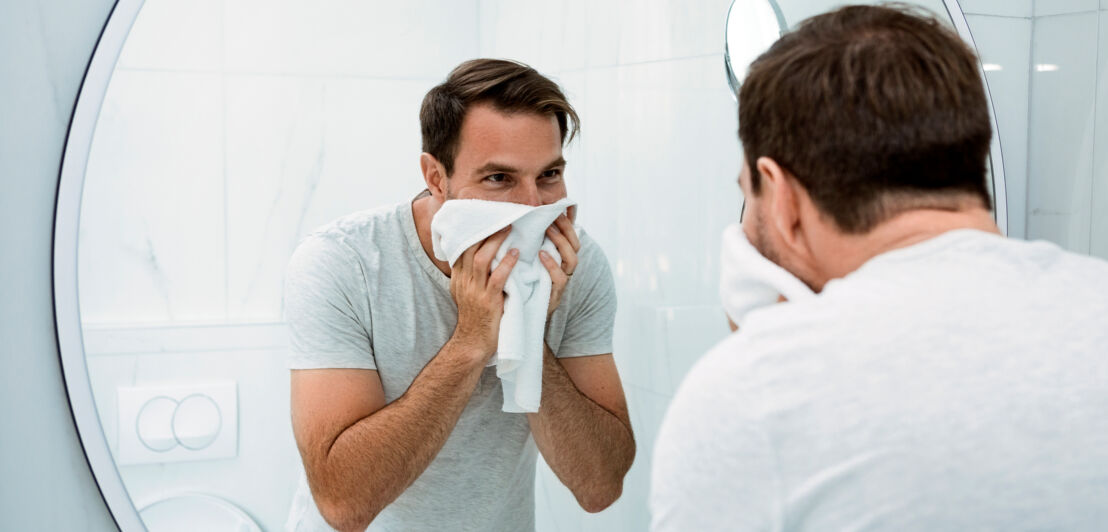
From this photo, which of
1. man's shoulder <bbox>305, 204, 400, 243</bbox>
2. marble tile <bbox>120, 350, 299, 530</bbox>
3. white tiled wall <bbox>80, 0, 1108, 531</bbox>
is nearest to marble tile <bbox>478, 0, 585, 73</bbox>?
white tiled wall <bbox>80, 0, 1108, 531</bbox>

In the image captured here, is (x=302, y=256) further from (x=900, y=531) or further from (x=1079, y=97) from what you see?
(x=1079, y=97)

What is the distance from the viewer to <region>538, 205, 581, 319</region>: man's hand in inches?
36.0

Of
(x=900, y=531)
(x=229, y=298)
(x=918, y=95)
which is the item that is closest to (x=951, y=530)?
(x=900, y=531)

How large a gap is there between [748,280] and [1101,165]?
638mm

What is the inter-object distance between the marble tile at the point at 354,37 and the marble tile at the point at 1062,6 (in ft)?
2.30

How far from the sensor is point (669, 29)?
3.35ft

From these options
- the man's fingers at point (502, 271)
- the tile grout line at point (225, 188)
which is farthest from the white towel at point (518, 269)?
the tile grout line at point (225, 188)

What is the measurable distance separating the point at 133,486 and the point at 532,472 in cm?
44

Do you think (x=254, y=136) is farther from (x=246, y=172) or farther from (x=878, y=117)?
(x=878, y=117)

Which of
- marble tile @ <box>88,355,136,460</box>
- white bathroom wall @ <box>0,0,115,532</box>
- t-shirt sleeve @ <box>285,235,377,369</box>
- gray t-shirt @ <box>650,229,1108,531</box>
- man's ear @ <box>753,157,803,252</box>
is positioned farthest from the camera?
t-shirt sleeve @ <box>285,235,377,369</box>

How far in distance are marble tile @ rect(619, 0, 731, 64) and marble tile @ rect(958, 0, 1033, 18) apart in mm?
331

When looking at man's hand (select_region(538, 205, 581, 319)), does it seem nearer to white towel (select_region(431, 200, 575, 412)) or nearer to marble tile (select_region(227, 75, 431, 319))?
white towel (select_region(431, 200, 575, 412))

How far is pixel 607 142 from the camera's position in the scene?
1031 millimetres

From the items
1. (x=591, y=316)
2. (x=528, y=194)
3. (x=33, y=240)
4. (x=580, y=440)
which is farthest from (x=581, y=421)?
(x=33, y=240)
